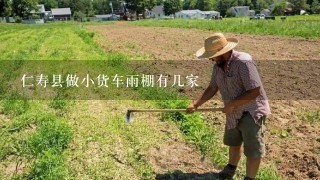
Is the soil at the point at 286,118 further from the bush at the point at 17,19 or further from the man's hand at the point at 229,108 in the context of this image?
the bush at the point at 17,19

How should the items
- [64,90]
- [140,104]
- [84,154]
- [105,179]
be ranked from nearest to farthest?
[105,179]
[84,154]
[140,104]
[64,90]

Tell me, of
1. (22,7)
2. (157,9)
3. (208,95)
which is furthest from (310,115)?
(157,9)

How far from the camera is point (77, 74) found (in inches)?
452

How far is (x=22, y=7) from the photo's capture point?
92375mm

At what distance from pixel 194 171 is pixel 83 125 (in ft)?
8.72

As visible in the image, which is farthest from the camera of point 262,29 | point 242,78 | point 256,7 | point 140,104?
point 256,7

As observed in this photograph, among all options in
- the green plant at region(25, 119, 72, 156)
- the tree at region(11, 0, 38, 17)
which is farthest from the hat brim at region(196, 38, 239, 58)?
the tree at region(11, 0, 38, 17)

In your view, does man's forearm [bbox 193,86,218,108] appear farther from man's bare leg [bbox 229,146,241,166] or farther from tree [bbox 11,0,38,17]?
tree [bbox 11,0,38,17]

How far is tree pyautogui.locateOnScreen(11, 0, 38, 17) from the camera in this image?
90.6m

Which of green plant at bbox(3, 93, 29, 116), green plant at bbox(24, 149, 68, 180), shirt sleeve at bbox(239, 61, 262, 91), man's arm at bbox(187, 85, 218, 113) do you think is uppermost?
shirt sleeve at bbox(239, 61, 262, 91)

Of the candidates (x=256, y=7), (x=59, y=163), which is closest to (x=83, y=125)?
(x=59, y=163)

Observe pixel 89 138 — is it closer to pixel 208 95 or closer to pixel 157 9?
pixel 208 95

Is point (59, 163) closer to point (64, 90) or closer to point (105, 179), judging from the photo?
point (105, 179)

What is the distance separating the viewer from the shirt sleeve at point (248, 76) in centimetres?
393
